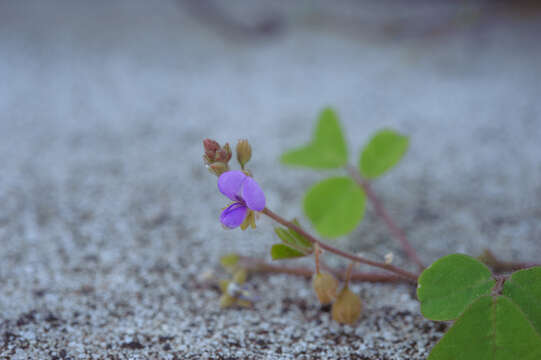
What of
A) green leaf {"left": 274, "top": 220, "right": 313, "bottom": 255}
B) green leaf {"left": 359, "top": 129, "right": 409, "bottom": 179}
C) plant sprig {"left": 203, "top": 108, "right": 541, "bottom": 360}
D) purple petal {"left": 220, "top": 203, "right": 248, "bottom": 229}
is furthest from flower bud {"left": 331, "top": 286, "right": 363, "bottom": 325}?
green leaf {"left": 359, "top": 129, "right": 409, "bottom": 179}

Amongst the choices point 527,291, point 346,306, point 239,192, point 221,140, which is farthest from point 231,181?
point 221,140

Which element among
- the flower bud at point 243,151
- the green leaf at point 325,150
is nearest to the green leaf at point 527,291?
the flower bud at point 243,151

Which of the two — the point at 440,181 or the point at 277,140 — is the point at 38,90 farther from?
the point at 440,181

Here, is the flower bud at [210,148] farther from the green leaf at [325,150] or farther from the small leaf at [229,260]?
the green leaf at [325,150]

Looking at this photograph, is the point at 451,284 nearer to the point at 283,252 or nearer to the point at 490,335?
the point at 490,335

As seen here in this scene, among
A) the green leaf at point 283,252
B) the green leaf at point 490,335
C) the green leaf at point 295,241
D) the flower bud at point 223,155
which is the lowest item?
the green leaf at point 490,335

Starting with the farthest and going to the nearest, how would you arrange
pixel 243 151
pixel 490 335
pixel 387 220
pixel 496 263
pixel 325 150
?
pixel 325 150 → pixel 387 220 → pixel 496 263 → pixel 243 151 → pixel 490 335

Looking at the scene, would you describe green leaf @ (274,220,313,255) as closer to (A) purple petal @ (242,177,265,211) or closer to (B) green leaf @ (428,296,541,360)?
(A) purple petal @ (242,177,265,211)
